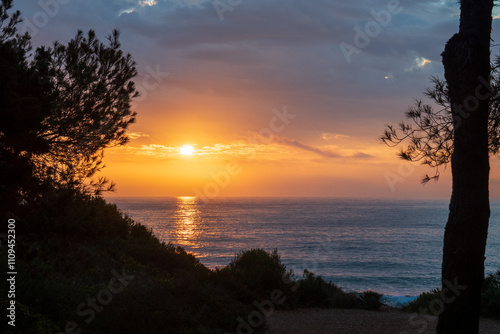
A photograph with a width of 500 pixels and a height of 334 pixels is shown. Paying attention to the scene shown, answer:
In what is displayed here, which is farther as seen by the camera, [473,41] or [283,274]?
[283,274]

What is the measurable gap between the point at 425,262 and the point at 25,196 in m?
41.0

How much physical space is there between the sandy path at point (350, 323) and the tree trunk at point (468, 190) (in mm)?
3139

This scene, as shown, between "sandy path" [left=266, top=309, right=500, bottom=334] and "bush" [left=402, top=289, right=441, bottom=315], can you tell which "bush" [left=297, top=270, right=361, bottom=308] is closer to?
"sandy path" [left=266, top=309, right=500, bottom=334]

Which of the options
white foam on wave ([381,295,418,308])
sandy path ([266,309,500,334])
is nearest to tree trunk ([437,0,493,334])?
sandy path ([266,309,500,334])

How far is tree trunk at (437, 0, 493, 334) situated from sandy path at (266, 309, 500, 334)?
3139 mm

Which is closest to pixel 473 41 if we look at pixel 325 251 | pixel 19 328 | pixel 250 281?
pixel 19 328

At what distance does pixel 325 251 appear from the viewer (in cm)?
4850

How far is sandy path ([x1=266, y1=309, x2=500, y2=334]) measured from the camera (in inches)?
354

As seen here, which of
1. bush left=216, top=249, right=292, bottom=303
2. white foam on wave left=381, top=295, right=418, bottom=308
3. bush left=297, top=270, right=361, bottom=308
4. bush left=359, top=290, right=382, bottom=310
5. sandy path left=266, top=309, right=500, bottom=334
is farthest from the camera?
white foam on wave left=381, top=295, right=418, bottom=308

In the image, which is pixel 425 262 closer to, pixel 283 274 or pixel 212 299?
pixel 283 274

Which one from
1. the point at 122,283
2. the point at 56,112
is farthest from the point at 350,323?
the point at 56,112

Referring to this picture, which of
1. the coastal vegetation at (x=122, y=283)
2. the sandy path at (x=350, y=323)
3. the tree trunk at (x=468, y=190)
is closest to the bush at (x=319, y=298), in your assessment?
the coastal vegetation at (x=122, y=283)

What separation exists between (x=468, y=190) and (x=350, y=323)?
5.01 metres

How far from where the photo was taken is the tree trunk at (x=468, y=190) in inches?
239
